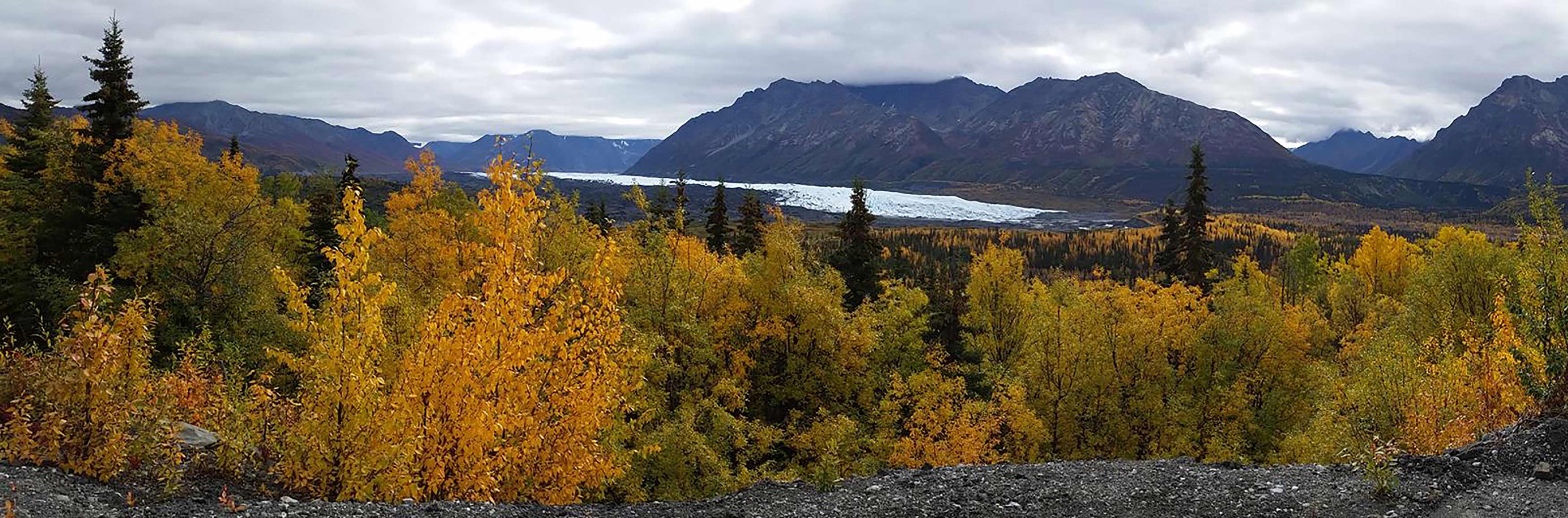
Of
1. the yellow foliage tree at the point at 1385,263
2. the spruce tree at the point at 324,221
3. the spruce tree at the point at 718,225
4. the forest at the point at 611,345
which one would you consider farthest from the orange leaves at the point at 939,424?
the yellow foliage tree at the point at 1385,263

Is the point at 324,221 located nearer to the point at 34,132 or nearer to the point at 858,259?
the point at 34,132

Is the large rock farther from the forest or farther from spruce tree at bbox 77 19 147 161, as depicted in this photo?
spruce tree at bbox 77 19 147 161

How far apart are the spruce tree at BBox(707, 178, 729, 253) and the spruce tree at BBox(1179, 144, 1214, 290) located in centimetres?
2899

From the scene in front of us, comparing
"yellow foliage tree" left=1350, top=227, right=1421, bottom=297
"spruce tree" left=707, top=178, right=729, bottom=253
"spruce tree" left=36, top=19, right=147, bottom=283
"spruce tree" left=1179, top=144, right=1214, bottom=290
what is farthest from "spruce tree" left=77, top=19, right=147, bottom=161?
"yellow foliage tree" left=1350, top=227, right=1421, bottom=297

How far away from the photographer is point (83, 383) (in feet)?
30.1

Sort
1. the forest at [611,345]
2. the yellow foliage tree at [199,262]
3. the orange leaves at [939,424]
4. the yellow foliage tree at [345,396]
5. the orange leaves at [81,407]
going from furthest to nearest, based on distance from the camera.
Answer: the yellow foliage tree at [199,262], the orange leaves at [939,424], the forest at [611,345], the yellow foliage tree at [345,396], the orange leaves at [81,407]

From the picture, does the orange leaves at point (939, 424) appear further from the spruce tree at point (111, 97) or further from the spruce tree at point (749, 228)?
the spruce tree at point (111, 97)

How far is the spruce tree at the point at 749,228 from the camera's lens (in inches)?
2020

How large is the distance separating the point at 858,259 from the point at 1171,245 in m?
24.5

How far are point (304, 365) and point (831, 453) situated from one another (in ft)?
23.0

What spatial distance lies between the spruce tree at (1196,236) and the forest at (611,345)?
0.20 m

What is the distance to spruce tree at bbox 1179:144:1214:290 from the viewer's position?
170 ft

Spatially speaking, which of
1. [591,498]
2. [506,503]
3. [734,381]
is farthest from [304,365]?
[734,381]

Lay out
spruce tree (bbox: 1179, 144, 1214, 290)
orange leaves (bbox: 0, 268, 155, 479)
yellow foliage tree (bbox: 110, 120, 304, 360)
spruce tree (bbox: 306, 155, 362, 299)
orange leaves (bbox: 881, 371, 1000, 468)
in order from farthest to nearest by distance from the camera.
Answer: spruce tree (bbox: 1179, 144, 1214, 290) → spruce tree (bbox: 306, 155, 362, 299) → yellow foliage tree (bbox: 110, 120, 304, 360) → orange leaves (bbox: 881, 371, 1000, 468) → orange leaves (bbox: 0, 268, 155, 479)
